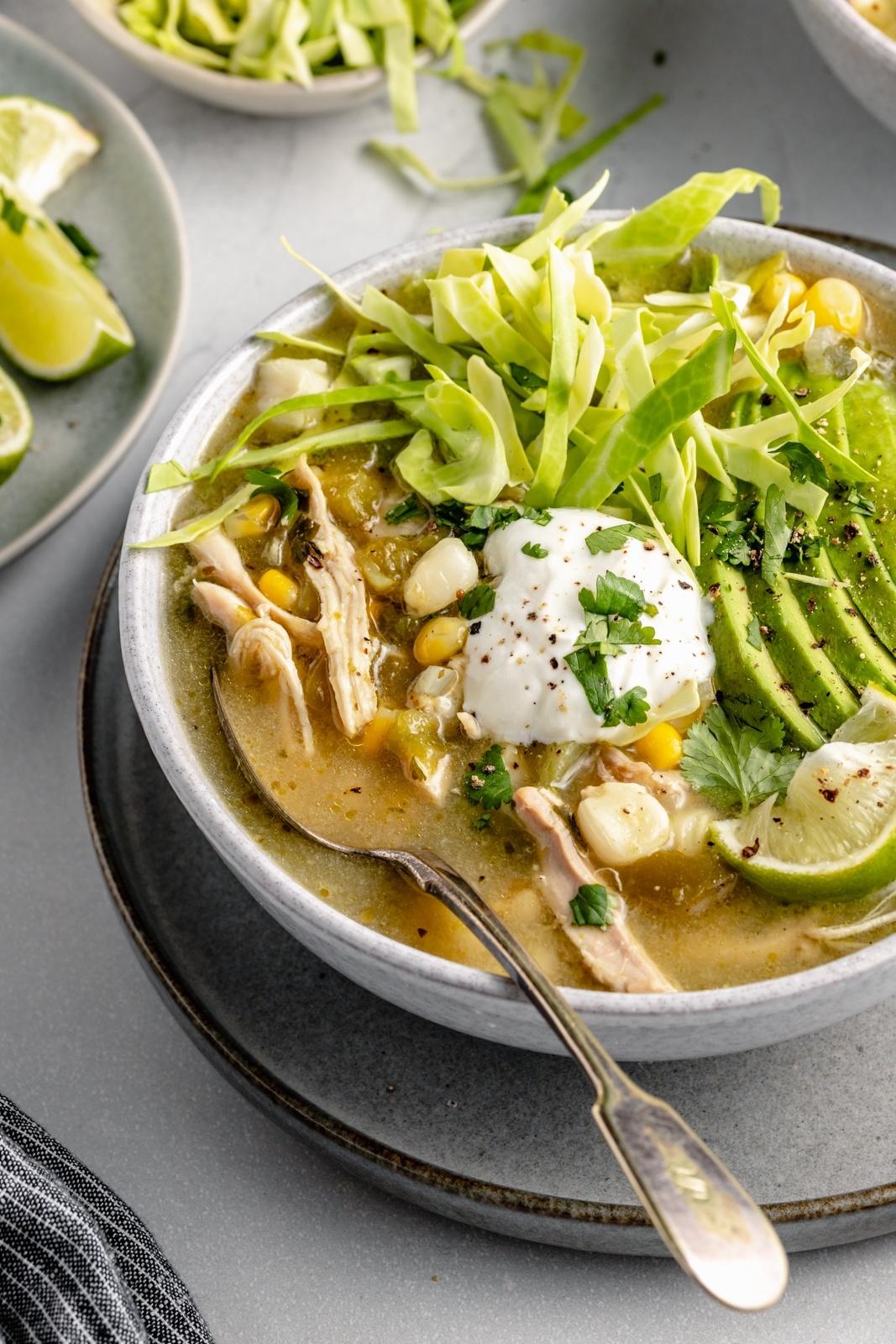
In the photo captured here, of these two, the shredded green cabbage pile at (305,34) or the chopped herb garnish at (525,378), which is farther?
the shredded green cabbage pile at (305,34)

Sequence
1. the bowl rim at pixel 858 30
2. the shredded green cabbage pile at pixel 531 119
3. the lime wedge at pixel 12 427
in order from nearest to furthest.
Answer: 1. the bowl rim at pixel 858 30
2. the lime wedge at pixel 12 427
3. the shredded green cabbage pile at pixel 531 119

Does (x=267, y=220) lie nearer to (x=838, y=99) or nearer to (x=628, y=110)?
(x=628, y=110)

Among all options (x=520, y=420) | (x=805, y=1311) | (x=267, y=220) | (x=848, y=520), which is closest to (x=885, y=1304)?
(x=805, y=1311)

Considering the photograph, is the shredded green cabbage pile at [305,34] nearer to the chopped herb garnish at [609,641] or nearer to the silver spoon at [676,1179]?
the chopped herb garnish at [609,641]

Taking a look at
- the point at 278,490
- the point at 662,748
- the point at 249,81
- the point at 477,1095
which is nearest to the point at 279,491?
the point at 278,490

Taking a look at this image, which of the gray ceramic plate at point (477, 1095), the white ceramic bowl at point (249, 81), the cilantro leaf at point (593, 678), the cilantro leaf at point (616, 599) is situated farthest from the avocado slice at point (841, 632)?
the white ceramic bowl at point (249, 81)

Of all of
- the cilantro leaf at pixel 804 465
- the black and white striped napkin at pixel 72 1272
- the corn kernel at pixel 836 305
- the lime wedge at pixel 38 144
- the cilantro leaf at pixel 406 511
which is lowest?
the black and white striped napkin at pixel 72 1272
